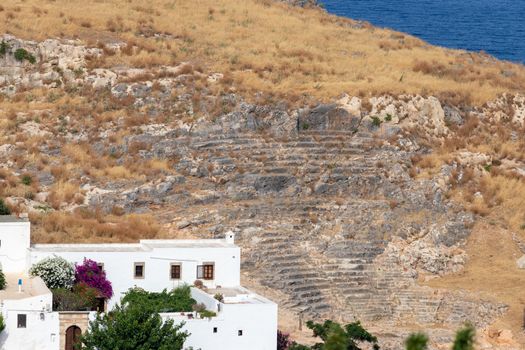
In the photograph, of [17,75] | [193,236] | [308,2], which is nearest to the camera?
[193,236]

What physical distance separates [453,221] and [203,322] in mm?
19045

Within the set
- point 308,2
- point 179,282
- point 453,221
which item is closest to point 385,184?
point 453,221

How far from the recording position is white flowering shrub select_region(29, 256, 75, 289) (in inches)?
1975

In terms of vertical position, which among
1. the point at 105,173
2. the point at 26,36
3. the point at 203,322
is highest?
the point at 26,36

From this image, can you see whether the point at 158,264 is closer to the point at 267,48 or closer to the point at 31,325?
the point at 31,325

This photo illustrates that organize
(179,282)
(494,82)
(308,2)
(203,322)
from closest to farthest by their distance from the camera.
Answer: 1. (203,322)
2. (179,282)
3. (494,82)
4. (308,2)

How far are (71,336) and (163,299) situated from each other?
13.9ft

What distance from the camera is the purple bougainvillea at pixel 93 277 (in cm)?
5097

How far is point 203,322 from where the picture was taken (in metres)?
48.5

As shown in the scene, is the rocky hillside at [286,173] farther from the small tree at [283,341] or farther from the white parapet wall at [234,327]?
the white parapet wall at [234,327]

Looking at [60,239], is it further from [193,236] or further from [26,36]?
[26,36]

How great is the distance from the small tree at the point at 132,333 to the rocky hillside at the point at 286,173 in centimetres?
975

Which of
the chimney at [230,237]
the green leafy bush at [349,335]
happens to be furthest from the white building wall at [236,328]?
the chimney at [230,237]

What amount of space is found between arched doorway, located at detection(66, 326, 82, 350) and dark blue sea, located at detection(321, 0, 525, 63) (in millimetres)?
A: 80088
